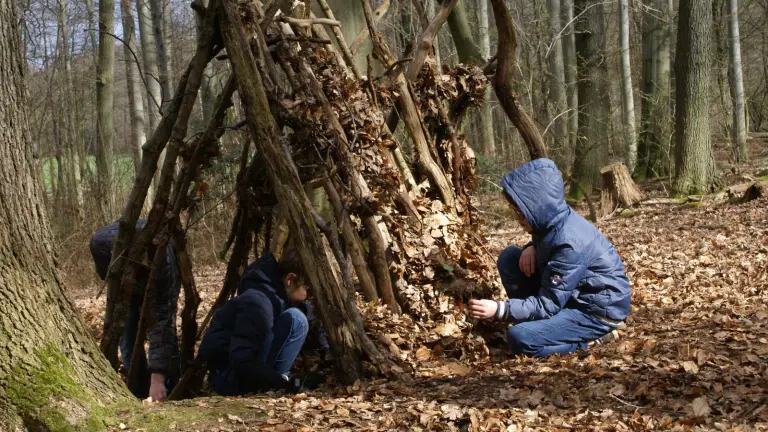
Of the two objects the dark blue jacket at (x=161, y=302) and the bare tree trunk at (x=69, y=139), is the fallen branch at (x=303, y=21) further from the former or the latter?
the bare tree trunk at (x=69, y=139)

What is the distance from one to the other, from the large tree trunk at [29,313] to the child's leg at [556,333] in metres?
2.30

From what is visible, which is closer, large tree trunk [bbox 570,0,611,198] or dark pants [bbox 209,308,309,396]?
dark pants [bbox 209,308,309,396]

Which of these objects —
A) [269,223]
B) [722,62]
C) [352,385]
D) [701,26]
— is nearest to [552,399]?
[352,385]

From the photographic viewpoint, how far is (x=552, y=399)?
336cm

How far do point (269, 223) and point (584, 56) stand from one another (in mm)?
11104

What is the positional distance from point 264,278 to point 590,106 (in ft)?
37.3

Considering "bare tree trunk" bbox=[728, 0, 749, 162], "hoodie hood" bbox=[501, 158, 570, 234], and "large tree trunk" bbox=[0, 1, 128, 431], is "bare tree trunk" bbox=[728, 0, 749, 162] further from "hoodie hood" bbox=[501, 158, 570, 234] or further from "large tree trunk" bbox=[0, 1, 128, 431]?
"large tree trunk" bbox=[0, 1, 128, 431]

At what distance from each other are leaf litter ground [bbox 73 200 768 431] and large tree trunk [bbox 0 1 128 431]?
283 mm

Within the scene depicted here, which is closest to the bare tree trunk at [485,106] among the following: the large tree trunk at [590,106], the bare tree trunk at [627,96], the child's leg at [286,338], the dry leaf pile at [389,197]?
the large tree trunk at [590,106]

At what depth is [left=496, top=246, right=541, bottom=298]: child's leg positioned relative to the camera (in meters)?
4.85

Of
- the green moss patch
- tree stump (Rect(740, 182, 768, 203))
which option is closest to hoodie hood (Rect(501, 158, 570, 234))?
the green moss patch

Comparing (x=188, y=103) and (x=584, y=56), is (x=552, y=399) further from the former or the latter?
(x=584, y=56)

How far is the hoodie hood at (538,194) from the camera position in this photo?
4.30m

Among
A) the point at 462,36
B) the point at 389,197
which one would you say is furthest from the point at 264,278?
the point at 462,36
